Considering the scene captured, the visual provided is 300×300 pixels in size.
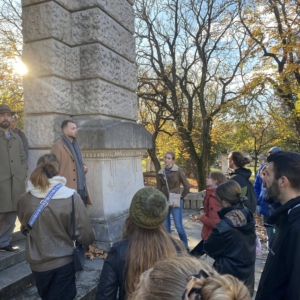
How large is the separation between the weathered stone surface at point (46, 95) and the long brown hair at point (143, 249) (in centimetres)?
310

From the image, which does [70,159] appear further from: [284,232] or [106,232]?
[284,232]

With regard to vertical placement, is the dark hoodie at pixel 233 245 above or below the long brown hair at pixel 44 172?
below

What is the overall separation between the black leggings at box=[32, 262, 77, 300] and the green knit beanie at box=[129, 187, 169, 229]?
116 cm

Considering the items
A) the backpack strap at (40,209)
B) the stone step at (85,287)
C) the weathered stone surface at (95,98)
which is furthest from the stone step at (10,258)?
the weathered stone surface at (95,98)

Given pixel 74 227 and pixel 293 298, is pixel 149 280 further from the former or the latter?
pixel 74 227

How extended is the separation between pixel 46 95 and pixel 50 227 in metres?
2.62

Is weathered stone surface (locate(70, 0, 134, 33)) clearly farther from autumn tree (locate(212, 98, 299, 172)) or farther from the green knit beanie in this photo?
autumn tree (locate(212, 98, 299, 172))

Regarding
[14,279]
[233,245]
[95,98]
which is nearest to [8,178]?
[14,279]

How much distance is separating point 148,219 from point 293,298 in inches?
39.8

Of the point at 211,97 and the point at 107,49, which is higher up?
the point at 211,97

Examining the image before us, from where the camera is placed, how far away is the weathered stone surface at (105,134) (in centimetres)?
425

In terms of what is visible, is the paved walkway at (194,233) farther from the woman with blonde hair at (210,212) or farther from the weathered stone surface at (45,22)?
the weathered stone surface at (45,22)

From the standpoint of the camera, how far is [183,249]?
1911 mm

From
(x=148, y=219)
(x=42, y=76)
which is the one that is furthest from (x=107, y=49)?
(x=148, y=219)
